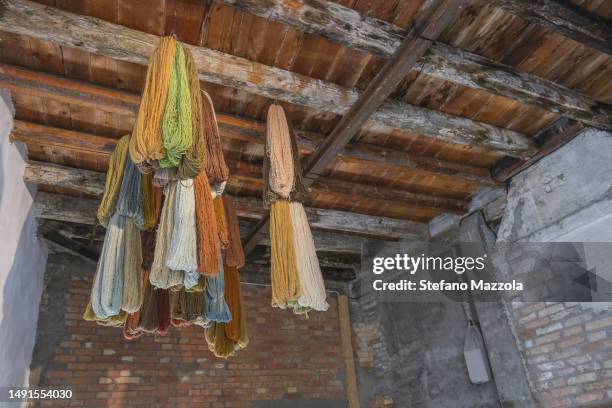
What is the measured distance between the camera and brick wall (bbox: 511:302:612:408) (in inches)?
131

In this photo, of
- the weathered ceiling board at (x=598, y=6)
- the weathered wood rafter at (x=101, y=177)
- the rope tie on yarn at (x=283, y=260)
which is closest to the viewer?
the rope tie on yarn at (x=283, y=260)

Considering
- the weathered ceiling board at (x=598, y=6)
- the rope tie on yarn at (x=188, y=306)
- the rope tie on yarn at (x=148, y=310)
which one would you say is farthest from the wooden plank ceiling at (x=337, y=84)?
the rope tie on yarn at (x=188, y=306)

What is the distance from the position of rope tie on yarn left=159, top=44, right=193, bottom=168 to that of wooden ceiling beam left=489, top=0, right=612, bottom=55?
1.61m

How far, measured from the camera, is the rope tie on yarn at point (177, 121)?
1929 mm

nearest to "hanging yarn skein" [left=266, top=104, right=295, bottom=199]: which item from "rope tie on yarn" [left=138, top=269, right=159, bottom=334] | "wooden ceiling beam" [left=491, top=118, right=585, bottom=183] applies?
"rope tie on yarn" [left=138, top=269, right=159, bottom=334]

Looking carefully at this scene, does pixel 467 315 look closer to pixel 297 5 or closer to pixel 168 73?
pixel 297 5

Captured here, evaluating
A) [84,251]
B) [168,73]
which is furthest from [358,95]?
[84,251]

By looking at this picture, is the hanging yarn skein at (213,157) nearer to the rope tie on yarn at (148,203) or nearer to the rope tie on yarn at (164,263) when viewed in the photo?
the rope tie on yarn at (164,263)

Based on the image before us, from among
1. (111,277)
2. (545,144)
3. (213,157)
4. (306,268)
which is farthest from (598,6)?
(111,277)

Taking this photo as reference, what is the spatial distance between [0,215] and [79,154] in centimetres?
76

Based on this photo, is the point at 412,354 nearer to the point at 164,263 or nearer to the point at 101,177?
the point at 101,177

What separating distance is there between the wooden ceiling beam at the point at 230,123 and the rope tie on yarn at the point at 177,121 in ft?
3.26

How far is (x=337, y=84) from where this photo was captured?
10.2 ft

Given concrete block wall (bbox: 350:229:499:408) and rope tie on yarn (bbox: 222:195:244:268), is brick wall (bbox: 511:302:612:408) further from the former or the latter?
rope tie on yarn (bbox: 222:195:244:268)
